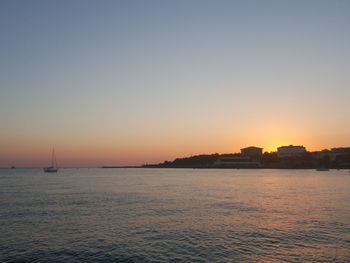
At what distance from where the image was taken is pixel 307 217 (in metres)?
47.9

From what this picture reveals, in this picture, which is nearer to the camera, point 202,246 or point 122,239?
point 202,246

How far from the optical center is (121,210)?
179 ft

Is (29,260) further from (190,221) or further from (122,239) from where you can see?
(190,221)

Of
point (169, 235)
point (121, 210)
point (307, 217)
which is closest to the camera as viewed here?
point (169, 235)

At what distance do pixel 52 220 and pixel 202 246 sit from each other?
2169 cm

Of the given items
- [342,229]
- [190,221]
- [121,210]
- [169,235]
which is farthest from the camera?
[121,210]

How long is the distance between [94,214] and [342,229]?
3029 cm

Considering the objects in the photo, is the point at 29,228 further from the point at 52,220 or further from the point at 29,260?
the point at 29,260

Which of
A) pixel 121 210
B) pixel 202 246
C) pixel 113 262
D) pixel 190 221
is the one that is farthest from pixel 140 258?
pixel 121 210

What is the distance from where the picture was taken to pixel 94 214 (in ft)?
165

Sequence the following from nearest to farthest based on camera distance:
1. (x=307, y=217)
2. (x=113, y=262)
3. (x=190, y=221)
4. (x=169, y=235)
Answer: (x=113, y=262)
(x=169, y=235)
(x=190, y=221)
(x=307, y=217)

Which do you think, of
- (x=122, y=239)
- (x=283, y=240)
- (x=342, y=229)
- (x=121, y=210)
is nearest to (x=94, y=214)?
(x=121, y=210)

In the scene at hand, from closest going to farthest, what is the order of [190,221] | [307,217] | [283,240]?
[283,240] < [190,221] < [307,217]

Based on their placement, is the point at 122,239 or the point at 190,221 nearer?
the point at 122,239
